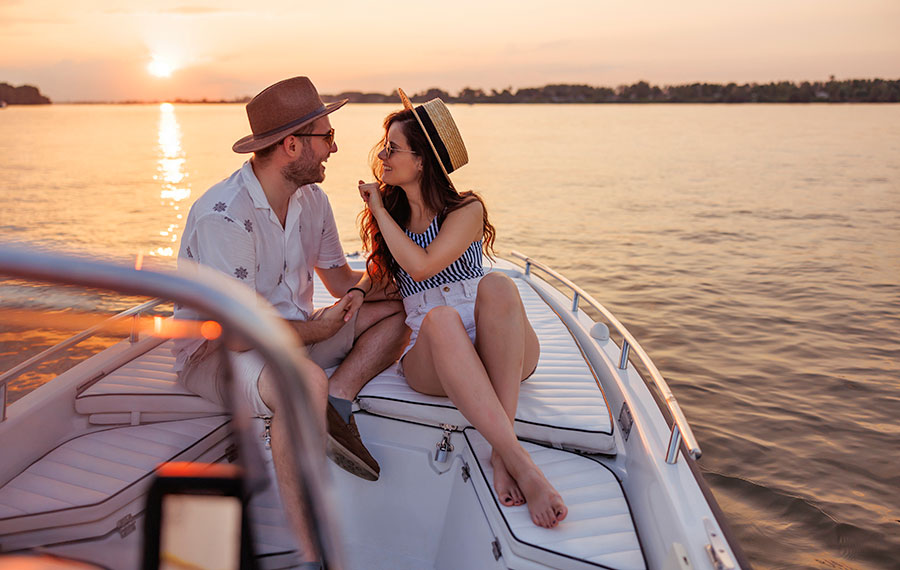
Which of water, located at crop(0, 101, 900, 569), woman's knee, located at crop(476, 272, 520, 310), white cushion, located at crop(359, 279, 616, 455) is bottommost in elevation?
water, located at crop(0, 101, 900, 569)

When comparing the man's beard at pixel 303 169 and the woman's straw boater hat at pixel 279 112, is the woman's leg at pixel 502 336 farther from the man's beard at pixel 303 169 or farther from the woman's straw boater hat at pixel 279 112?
the woman's straw boater hat at pixel 279 112

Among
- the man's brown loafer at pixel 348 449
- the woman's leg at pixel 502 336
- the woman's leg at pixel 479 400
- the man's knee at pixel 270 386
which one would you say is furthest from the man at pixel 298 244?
the man's knee at pixel 270 386

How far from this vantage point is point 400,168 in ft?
7.88

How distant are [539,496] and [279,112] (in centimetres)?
161

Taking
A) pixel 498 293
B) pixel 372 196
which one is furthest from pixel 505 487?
pixel 372 196

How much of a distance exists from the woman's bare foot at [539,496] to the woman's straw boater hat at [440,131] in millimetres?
1132

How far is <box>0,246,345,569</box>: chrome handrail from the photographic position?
0.54m

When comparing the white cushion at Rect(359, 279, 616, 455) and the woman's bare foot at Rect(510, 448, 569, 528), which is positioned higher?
the white cushion at Rect(359, 279, 616, 455)

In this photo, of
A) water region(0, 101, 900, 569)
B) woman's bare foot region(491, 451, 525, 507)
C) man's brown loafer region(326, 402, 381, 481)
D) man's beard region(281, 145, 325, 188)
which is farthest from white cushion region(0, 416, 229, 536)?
man's beard region(281, 145, 325, 188)

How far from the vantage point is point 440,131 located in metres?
2.36

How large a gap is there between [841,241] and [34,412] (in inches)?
400

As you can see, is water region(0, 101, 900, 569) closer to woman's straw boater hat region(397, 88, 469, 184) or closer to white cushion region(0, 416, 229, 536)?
white cushion region(0, 416, 229, 536)

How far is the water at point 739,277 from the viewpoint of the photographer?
11.1ft

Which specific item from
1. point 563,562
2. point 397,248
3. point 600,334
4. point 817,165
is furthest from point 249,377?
point 817,165
